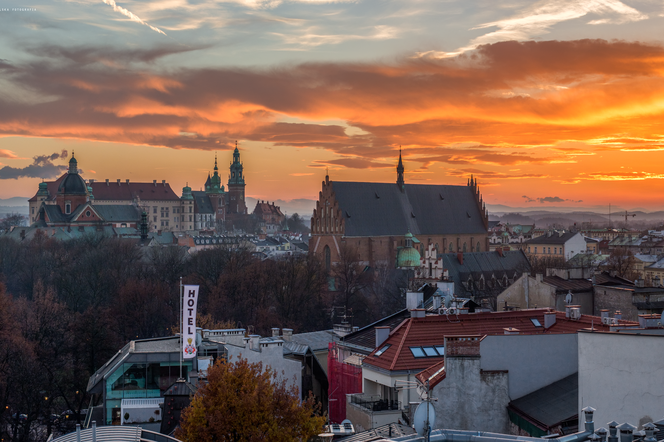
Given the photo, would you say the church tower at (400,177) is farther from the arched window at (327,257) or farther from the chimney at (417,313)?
the chimney at (417,313)

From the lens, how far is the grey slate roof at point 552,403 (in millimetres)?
16359

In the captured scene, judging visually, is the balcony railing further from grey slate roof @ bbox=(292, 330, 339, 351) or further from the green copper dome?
the green copper dome

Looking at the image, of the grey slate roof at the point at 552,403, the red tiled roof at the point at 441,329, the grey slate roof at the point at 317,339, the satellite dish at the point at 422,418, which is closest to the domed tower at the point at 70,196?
the grey slate roof at the point at 317,339

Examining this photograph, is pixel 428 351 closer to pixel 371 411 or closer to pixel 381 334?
pixel 371 411

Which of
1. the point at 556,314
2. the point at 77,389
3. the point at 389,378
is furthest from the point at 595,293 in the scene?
the point at 77,389

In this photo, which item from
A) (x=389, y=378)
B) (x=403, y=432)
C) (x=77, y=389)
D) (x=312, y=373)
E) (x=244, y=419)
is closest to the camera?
(x=403, y=432)

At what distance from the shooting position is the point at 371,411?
21.6 meters

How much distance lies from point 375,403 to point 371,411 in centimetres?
43

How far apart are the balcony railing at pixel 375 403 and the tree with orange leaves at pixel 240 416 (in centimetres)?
295

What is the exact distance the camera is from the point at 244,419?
61.7 ft

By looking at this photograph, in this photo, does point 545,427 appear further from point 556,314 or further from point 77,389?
point 77,389

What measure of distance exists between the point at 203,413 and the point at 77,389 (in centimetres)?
2720

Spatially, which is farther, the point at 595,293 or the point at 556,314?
the point at 595,293

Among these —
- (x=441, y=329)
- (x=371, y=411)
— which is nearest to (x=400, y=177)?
(x=441, y=329)
